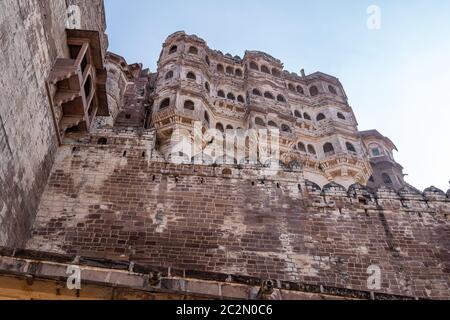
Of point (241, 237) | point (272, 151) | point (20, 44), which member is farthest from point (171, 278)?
point (272, 151)

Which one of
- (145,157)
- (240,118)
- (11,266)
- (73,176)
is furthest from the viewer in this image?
(240,118)

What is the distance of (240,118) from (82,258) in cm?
2104

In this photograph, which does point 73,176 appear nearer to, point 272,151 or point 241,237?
point 241,237

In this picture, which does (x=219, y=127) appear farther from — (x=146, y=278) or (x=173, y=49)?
(x=146, y=278)

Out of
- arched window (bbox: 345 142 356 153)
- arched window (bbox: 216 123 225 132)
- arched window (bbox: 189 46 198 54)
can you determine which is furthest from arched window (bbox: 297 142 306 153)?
arched window (bbox: 189 46 198 54)

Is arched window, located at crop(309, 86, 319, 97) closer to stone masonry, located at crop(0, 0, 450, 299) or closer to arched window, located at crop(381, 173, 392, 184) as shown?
arched window, located at crop(381, 173, 392, 184)

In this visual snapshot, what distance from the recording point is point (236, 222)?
1075 cm

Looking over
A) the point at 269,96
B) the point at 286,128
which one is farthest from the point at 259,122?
the point at 269,96

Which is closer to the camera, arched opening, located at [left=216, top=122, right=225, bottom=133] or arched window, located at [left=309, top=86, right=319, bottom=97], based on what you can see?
arched opening, located at [left=216, top=122, right=225, bottom=133]

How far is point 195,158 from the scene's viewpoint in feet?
40.5

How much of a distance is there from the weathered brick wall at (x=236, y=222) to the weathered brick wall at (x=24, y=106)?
0.98 m

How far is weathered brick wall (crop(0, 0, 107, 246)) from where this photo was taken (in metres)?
8.02

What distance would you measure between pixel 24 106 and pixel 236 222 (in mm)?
5775

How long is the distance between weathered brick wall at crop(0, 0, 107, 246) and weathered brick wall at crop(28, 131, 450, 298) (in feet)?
3.21
